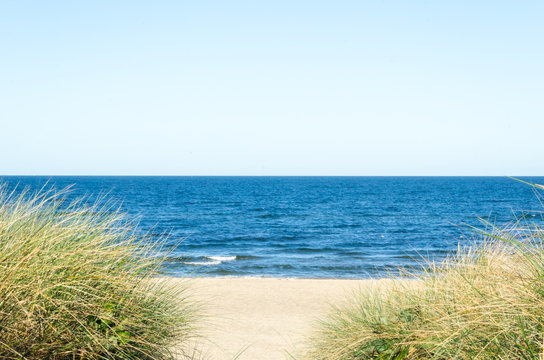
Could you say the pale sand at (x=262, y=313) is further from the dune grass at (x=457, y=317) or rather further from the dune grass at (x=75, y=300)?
the dune grass at (x=75, y=300)

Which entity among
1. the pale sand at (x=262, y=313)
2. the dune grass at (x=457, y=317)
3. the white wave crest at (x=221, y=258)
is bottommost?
the white wave crest at (x=221, y=258)

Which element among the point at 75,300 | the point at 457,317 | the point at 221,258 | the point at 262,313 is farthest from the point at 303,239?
the point at 75,300

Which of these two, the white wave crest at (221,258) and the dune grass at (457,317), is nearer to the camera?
the dune grass at (457,317)

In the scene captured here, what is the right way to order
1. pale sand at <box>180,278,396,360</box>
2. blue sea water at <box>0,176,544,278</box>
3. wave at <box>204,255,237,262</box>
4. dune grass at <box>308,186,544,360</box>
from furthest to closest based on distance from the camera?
wave at <box>204,255,237,262</box> → blue sea water at <box>0,176,544,278</box> → pale sand at <box>180,278,396,360</box> → dune grass at <box>308,186,544,360</box>

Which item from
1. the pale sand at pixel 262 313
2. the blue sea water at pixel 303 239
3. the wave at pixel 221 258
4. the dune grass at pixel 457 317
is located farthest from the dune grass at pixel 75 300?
the wave at pixel 221 258

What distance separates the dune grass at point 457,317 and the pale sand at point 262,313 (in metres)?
0.56

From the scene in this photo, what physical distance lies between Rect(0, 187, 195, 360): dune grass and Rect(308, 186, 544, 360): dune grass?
1768 millimetres

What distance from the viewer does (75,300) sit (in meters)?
3.53

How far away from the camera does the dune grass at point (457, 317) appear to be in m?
3.14

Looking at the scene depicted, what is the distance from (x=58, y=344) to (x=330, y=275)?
15.4m

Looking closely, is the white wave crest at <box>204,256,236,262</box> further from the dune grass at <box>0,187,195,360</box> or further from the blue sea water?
the dune grass at <box>0,187,195,360</box>

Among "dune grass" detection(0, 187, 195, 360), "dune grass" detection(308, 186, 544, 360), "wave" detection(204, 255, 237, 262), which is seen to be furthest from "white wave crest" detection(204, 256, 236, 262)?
"dune grass" detection(0, 187, 195, 360)

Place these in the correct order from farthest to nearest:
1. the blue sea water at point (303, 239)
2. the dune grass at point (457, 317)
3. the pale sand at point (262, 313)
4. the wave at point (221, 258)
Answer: the wave at point (221, 258) < the blue sea water at point (303, 239) < the pale sand at point (262, 313) < the dune grass at point (457, 317)

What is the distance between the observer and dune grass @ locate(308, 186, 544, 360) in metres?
3.14
